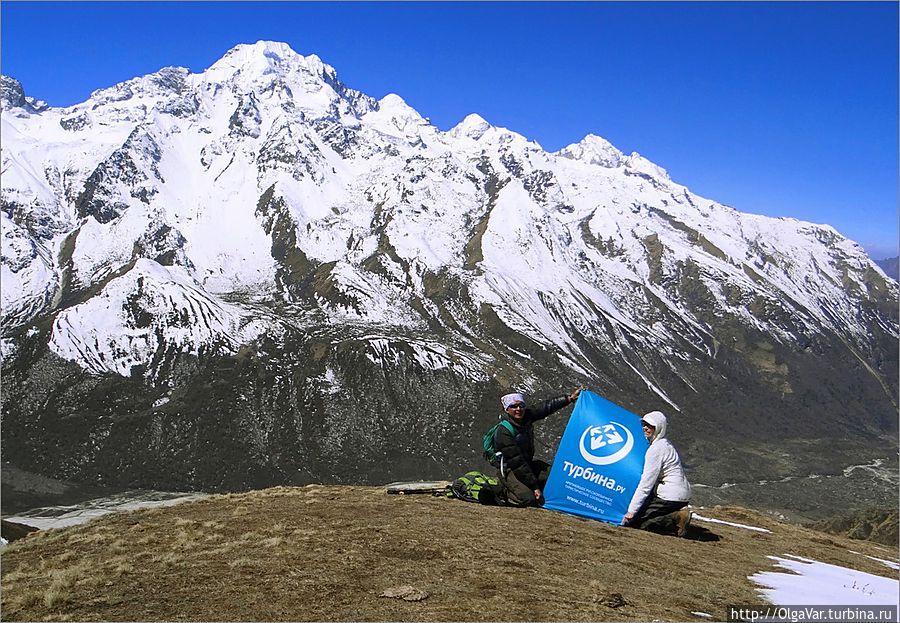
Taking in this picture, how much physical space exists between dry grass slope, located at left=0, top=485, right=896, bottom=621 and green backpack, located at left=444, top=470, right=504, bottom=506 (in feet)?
3.14

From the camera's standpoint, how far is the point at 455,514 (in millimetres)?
23484

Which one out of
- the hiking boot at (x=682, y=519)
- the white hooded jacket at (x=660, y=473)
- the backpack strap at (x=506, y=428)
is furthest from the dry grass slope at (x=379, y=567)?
the backpack strap at (x=506, y=428)

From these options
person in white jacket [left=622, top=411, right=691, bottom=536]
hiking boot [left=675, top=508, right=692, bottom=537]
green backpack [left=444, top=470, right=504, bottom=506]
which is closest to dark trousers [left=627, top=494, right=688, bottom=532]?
person in white jacket [left=622, top=411, right=691, bottom=536]

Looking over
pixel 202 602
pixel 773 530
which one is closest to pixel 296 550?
pixel 202 602

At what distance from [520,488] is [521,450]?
6.53 feet

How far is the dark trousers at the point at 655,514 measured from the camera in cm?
2197

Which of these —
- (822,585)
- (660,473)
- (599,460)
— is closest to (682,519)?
(660,473)

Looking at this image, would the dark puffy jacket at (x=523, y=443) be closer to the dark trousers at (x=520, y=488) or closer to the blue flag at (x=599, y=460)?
the dark trousers at (x=520, y=488)

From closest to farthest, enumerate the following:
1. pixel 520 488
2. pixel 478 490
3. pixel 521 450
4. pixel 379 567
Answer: pixel 379 567
pixel 521 450
pixel 520 488
pixel 478 490

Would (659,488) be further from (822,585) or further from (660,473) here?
(822,585)

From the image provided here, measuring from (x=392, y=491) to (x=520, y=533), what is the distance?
10.5 m

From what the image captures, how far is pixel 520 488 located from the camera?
24453 mm

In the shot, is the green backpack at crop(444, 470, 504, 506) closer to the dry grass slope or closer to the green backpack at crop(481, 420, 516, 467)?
the dry grass slope

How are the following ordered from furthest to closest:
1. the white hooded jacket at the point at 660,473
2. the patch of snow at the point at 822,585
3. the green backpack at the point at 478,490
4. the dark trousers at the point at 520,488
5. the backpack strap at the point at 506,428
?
1. the green backpack at the point at 478,490
2. the dark trousers at the point at 520,488
3. the backpack strap at the point at 506,428
4. the white hooded jacket at the point at 660,473
5. the patch of snow at the point at 822,585
